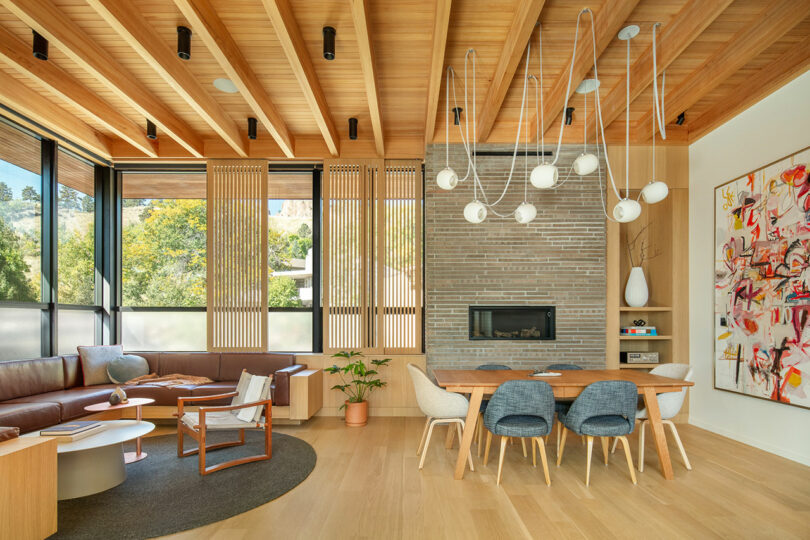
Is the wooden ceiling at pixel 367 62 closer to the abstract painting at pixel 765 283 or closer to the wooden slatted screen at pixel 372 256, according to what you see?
the wooden slatted screen at pixel 372 256

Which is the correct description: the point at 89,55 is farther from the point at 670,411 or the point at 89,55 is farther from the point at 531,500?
the point at 670,411

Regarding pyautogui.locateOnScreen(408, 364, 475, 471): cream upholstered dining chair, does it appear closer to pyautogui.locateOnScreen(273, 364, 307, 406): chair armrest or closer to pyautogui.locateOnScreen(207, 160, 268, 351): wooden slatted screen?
pyautogui.locateOnScreen(273, 364, 307, 406): chair armrest

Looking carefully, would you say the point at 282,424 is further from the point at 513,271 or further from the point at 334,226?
the point at 513,271

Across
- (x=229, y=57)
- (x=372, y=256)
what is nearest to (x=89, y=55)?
(x=229, y=57)

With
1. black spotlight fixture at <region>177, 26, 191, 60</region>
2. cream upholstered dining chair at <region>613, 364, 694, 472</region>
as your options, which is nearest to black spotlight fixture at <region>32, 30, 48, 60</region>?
black spotlight fixture at <region>177, 26, 191, 60</region>

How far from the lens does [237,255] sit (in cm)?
647


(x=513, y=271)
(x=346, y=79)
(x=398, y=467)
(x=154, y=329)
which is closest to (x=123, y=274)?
(x=154, y=329)

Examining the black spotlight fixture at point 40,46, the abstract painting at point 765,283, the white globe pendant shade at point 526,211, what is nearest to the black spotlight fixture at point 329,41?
the white globe pendant shade at point 526,211

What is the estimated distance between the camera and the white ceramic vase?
6204 mm

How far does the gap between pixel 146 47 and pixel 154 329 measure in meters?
4.16

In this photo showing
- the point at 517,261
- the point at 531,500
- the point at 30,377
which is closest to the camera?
the point at 531,500

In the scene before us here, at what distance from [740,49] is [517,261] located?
305 centimetres

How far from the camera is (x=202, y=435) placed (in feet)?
12.9

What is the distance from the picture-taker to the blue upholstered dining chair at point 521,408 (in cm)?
375
